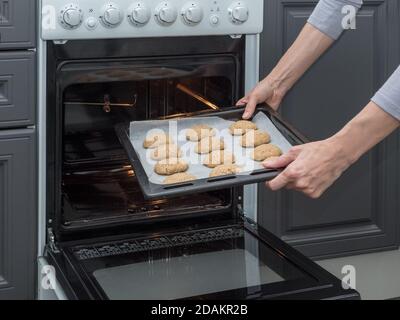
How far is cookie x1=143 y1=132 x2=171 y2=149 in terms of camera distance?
1.60 metres

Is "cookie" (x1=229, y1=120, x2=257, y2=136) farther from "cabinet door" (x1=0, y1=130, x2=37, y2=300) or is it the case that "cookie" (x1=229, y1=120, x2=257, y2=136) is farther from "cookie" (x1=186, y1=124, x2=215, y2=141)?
"cabinet door" (x1=0, y1=130, x2=37, y2=300)

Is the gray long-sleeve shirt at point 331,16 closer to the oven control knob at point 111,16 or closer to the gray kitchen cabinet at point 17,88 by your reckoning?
the oven control knob at point 111,16

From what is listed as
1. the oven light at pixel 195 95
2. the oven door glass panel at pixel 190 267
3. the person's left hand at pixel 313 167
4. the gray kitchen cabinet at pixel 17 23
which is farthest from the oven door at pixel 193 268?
the gray kitchen cabinet at pixel 17 23

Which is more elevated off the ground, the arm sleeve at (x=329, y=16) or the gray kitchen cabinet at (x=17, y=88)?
the arm sleeve at (x=329, y=16)

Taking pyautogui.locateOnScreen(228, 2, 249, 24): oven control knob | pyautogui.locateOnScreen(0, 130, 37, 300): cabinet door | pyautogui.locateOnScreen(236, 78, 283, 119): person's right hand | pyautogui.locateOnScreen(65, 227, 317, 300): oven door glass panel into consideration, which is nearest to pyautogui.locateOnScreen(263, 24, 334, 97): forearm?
pyautogui.locateOnScreen(236, 78, 283, 119): person's right hand

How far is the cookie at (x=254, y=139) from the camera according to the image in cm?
160

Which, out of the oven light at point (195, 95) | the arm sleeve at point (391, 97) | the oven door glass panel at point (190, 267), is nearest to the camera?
the arm sleeve at point (391, 97)

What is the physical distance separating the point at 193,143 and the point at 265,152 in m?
0.16

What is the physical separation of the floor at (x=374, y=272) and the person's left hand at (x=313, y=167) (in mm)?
582

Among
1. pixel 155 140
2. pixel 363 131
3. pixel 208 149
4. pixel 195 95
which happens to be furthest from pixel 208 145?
pixel 363 131

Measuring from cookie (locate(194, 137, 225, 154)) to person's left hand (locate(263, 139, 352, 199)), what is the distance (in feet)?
0.64

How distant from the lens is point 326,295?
56.1 inches
